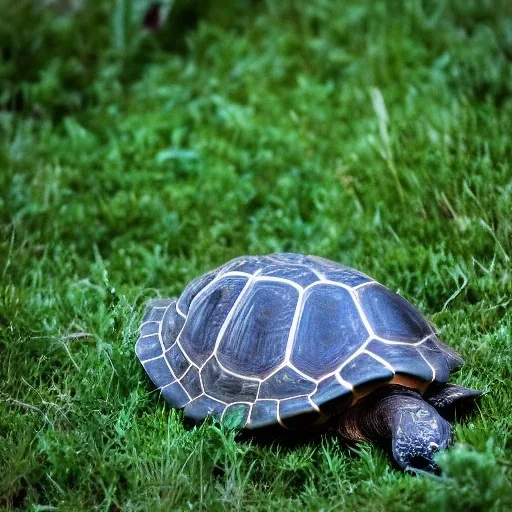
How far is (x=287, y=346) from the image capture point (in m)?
2.96

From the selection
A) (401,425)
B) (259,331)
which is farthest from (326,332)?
(401,425)

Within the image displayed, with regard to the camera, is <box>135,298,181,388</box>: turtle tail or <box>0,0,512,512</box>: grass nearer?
<box>0,0,512,512</box>: grass

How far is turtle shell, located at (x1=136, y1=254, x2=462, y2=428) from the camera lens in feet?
9.18

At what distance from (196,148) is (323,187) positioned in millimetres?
1238

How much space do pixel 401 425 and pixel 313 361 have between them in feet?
1.46

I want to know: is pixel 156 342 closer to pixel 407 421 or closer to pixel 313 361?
pixel 313 361

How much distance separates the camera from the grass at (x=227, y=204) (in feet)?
9.00

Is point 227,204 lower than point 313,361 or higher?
lower

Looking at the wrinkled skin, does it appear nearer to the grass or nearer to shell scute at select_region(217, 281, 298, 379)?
the grass

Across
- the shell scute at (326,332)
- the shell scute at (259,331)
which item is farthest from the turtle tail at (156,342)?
the shell scute at (326,332)

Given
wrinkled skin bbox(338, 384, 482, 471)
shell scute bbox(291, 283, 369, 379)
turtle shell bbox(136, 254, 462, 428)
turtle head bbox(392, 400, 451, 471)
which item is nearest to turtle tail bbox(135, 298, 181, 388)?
turtle shell bbox(136, 254, 462, 428)

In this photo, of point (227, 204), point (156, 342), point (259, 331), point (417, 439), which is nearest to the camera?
point (417, 439)

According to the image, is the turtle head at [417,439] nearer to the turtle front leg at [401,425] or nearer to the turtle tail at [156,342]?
the turtle front leg at [401,425]

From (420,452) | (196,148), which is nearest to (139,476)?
(420,452)
